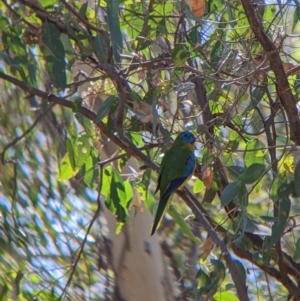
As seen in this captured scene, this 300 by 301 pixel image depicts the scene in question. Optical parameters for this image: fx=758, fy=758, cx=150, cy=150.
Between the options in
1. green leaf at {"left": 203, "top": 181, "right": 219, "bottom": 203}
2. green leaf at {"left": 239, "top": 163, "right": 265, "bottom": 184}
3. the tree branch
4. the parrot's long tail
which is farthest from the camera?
the parrot's long tail

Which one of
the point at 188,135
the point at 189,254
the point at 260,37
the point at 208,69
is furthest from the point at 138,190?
the point at 189,254

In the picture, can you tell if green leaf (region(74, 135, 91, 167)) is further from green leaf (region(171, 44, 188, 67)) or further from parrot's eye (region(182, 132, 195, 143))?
green leaf (region(171, 44, 188, 67))

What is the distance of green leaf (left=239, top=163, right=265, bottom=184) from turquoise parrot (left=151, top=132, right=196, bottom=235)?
1.96ft

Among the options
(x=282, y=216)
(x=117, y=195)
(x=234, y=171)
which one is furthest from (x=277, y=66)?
(x=117, y=195)

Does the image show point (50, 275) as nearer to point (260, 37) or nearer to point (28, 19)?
point (28, 19)

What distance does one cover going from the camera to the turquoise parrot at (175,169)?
2.63 m

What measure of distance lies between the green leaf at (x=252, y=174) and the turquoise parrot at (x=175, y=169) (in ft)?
1.96

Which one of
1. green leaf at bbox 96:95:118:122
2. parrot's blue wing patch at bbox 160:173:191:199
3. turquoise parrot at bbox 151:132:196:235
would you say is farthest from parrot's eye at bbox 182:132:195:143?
green leaf at bbox 96:95:118:122

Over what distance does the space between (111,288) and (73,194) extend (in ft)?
2.07

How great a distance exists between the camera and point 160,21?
246 cm

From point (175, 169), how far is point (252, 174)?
0.62 m

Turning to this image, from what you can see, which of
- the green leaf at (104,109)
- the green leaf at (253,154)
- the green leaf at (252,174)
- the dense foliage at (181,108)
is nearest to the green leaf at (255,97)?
the dense foliage at (181,108)

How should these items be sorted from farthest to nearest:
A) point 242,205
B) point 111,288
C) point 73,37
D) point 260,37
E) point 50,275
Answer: point 111,288 < point 50,275 < point 73,37 < point 242,205 < point 260,37

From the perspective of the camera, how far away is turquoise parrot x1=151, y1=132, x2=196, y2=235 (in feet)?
8.63
